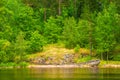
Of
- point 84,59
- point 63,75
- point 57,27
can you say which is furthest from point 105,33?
point 63,75

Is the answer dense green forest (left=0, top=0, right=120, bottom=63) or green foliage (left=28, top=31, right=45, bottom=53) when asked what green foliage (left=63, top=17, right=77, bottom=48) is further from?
green foliage (left=28, top=31, right=45, bottom=53)

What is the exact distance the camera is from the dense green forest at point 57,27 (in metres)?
102

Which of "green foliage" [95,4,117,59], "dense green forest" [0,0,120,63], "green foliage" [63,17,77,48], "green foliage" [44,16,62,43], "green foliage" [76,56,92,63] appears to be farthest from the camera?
"green foliage" [44,16,62,43]

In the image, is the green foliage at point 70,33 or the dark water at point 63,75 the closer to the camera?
the dark water at point 63,75

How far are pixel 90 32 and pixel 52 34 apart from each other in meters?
16.4

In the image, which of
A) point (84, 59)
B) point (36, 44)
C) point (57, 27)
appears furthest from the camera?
point (57, 27)

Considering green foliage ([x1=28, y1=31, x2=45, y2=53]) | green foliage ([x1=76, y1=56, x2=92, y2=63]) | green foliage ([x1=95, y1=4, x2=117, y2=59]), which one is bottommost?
green foliage ([x1=76, y1=56, x2=92, y2=63])

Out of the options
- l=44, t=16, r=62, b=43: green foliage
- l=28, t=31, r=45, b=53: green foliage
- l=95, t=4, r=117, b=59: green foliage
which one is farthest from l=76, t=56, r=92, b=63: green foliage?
l=44, t=16, r=62, b=43: green foliage

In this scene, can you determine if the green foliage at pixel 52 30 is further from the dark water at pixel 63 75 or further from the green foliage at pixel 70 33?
the dark water at pixel 63 75

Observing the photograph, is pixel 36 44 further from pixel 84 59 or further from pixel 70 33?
pixel 84 59

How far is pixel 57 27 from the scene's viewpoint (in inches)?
4811

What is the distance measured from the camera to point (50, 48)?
11006cm

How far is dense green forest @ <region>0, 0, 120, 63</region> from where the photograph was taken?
102m

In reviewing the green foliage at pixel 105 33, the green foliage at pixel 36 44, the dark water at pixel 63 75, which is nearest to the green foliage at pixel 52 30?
the green foliage at pixel 36 44
